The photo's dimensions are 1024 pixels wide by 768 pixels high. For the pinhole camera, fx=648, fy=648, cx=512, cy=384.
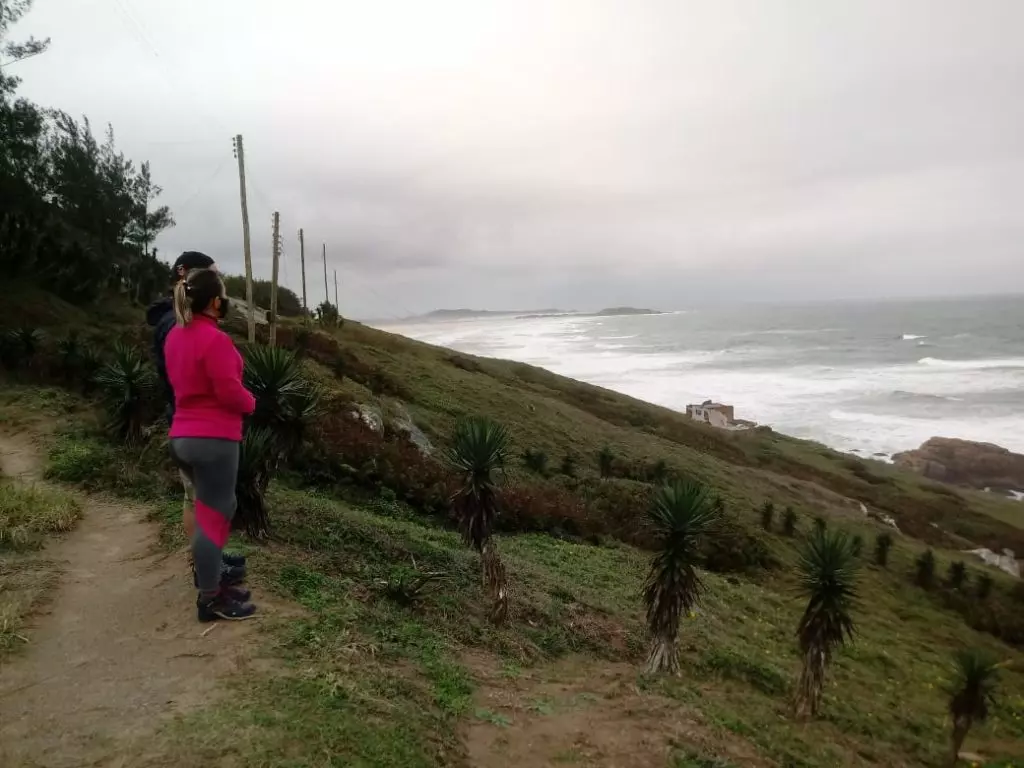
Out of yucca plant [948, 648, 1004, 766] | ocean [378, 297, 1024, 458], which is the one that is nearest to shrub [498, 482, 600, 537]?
yucca plant [948, 648, 1004, 766]

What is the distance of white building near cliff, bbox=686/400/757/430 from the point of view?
46.5 m

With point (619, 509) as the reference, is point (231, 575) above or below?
above

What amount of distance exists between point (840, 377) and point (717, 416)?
33904mm

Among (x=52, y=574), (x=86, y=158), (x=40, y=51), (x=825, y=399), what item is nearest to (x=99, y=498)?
(x=52, y=574)

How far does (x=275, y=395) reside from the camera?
8031 mm

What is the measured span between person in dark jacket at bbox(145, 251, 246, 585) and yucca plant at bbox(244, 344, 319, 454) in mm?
2177

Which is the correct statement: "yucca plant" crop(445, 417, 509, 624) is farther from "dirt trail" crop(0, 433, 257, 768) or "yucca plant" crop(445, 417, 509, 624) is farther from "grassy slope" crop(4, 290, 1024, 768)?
"dirt trail" crop(0, 433, 257, 768)

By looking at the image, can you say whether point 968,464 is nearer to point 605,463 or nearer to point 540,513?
point 605,463

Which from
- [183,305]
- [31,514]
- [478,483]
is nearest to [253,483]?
[31,514]

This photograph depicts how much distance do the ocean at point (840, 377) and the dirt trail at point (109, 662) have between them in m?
48.5

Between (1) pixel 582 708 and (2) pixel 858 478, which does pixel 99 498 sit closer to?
(1) pixel 582 708

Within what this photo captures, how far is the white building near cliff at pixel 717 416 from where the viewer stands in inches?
1831

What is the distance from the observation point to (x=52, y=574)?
5859 millimetres

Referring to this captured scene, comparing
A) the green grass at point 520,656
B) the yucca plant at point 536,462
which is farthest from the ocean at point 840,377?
the green grass at point 520,656
